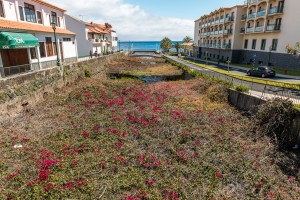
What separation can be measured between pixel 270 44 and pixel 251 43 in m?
7.77

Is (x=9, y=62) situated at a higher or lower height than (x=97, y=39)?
lower

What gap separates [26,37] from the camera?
22688 millimetres

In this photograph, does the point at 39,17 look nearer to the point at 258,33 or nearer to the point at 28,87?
the point at 28,87

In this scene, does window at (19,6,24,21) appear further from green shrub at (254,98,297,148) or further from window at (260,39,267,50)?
window at (260,39,267,50)

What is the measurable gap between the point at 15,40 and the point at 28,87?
5631 mm

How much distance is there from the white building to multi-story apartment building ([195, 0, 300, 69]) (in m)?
38.9

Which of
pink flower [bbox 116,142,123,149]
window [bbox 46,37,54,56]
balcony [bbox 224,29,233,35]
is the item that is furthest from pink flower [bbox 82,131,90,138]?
balcony [bbox 224,29,233,35]

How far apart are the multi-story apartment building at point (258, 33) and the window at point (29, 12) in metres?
42.6

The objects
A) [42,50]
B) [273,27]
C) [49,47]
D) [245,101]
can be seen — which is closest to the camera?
[245,101]

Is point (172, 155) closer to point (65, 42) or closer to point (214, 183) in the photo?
point (214, 183)

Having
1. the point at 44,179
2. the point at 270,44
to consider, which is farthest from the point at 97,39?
the point at 44,179

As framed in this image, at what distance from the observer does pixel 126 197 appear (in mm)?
8375

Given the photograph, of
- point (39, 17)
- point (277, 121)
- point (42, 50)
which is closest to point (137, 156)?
point (277, 121)

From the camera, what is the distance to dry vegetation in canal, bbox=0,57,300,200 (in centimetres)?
879
